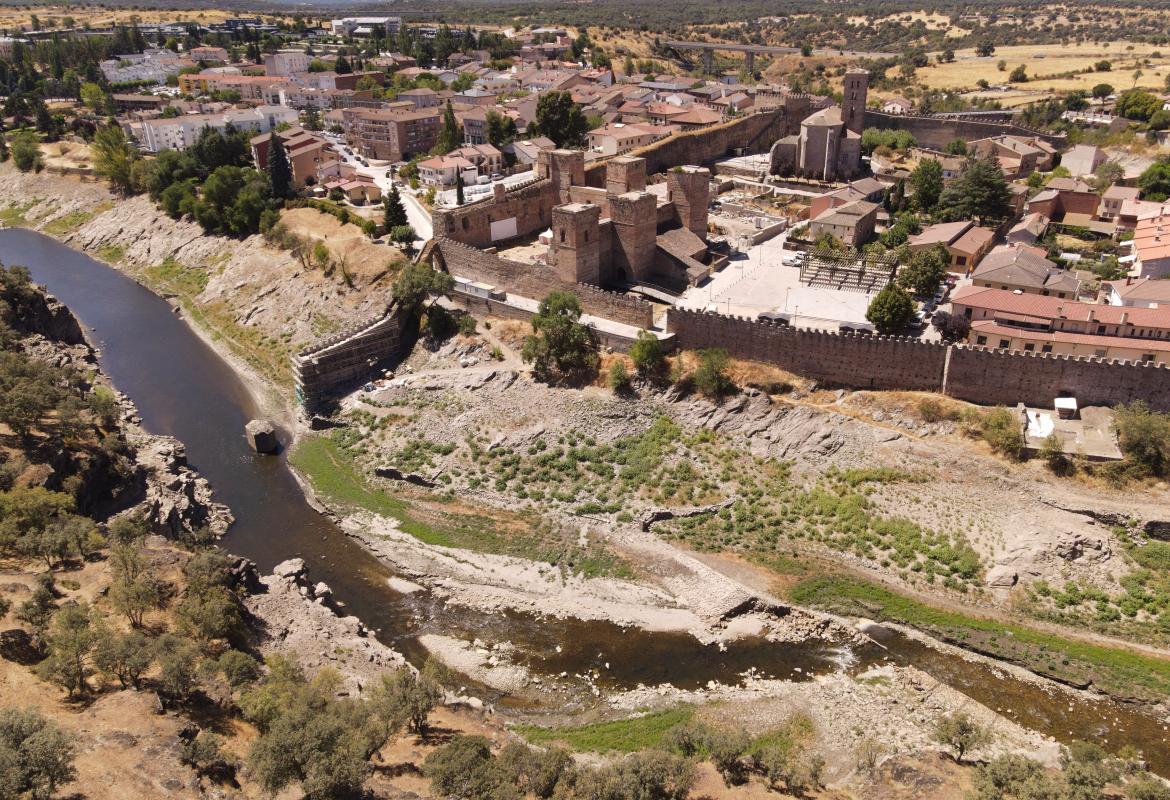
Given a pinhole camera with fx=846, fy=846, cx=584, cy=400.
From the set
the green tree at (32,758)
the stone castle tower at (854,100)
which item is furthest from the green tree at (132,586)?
the stone castle tower at (854,100)

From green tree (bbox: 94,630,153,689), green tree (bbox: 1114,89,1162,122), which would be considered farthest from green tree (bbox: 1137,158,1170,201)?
green tree (bbox: 94,630,153,689)

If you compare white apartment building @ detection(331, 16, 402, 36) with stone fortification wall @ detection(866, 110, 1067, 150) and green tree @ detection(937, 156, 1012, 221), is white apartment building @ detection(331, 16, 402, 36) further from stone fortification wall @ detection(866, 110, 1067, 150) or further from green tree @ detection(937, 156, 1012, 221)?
green tree @ detection(937, 156, 1012, 221)

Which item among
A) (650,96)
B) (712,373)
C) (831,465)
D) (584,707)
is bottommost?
(584,707)

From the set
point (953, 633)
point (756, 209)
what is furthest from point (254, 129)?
point (953, 633)

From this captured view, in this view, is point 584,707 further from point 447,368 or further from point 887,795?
point 447,368

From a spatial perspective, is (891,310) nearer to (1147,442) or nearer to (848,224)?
(1147,442)

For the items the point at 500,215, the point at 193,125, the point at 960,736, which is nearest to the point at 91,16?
the point at 193,125
